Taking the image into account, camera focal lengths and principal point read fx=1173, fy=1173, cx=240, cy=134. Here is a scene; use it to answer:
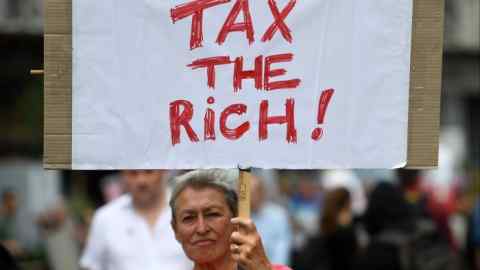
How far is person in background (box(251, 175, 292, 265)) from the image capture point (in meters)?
8.39

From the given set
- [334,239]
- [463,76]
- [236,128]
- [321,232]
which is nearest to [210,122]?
[236,128]

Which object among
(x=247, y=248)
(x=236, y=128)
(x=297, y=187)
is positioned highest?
(x=236, y=128)

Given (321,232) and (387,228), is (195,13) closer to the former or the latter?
(387,228)

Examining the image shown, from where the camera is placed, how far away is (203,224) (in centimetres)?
439

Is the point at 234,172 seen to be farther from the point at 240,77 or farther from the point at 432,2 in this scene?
the point at 432,2

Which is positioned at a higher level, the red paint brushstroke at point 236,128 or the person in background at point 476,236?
the red paint brushstroke at point 236,128

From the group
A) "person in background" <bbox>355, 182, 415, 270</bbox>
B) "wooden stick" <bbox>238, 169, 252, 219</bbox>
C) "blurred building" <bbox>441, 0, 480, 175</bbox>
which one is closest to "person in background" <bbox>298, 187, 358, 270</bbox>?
"person in background" <bbox>355, 182, 415, 270</bbox>

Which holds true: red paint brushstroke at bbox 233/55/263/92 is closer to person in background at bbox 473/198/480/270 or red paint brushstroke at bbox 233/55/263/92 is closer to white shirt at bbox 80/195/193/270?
white shirt at bbox 80/195/193/270

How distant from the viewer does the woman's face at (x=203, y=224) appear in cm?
437

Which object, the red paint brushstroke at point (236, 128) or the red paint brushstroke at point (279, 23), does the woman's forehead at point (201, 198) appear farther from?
the red paint brushstroke at point (279, 23)

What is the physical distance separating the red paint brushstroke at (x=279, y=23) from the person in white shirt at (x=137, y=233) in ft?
6.93

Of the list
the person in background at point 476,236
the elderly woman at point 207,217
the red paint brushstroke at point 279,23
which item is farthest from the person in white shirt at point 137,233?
the person in background at point 476,236

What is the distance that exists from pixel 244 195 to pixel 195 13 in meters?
0.67

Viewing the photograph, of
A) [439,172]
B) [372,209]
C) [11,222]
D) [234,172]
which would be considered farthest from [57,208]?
[439,172]
